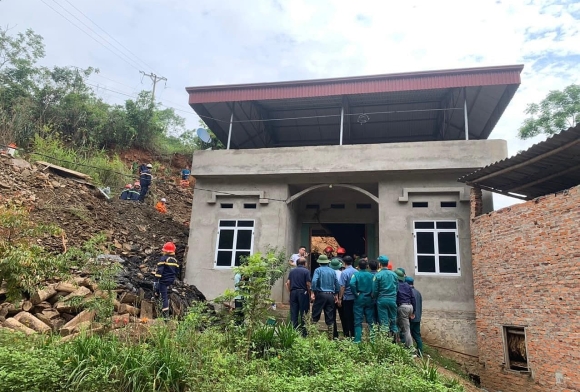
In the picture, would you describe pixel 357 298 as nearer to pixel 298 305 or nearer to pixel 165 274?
pixel 298 305

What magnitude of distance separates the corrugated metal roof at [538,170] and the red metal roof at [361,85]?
2.65m

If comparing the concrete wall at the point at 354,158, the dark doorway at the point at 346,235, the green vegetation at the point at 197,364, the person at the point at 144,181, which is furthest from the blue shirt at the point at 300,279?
the person at the point at 144,181

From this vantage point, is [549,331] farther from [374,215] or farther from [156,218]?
[156,218]

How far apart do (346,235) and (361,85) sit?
559 centimetres

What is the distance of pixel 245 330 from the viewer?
6.20 m

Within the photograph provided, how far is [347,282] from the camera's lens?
25.7 ft

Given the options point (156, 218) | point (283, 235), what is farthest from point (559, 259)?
point (156, 218)

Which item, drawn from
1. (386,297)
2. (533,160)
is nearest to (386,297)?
(386,297)

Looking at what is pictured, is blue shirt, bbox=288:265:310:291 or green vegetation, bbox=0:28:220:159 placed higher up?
green vegetation, bbox=0:28:220:159

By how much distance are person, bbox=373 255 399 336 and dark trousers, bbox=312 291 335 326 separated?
0.81 metres

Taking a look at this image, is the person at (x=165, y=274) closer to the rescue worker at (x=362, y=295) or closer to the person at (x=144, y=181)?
the rescue worker at (x=362, y=295)

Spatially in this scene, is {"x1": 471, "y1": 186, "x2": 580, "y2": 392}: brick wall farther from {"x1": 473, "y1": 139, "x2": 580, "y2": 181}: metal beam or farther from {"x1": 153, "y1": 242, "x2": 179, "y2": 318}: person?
{"x1": 153, "y1": 242, "x2": 179, "y2": 318}: person

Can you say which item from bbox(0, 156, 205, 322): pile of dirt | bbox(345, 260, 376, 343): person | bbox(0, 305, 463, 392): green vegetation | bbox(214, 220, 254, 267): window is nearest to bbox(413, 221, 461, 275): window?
bbox(345, 260, 376, 343): person

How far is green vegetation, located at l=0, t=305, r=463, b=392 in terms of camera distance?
4.64 meters
